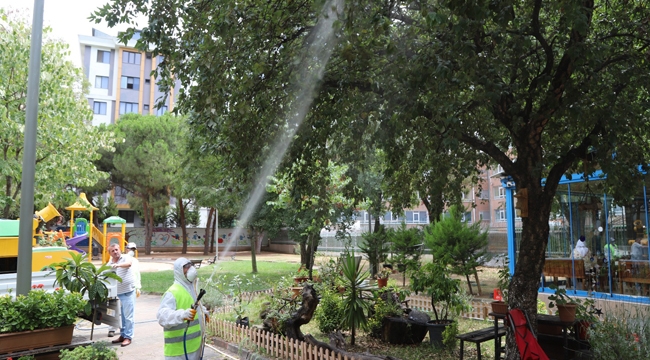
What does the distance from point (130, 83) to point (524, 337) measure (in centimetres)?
5301

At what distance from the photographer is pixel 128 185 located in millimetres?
37812

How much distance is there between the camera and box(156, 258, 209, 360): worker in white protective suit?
16.9 feet

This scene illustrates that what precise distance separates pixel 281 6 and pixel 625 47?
511 cm

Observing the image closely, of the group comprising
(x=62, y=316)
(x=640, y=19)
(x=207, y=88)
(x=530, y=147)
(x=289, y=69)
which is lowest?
(x=62, y=316)

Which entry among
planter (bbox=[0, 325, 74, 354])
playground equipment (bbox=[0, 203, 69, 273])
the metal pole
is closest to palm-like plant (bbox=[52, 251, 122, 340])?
planter (bbox=[0, 325, 74, 354])

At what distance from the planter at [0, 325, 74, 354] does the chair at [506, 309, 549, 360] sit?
20.2ft

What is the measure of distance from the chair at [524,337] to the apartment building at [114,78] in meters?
47.9

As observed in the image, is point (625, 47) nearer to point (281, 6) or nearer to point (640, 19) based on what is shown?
point (640, 19)

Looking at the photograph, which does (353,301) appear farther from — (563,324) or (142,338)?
(142,338)

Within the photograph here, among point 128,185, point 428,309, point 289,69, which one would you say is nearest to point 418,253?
point 428,309

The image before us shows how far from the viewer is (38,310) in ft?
21.9

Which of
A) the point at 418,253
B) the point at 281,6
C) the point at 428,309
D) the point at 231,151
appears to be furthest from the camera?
the point at 418,253

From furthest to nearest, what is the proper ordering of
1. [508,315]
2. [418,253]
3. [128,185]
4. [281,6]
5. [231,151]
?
[128,185]
[418,253]
[231,151]
[281,6]
[508,315]

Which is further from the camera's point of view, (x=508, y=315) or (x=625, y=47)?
(x=625, y=47)
